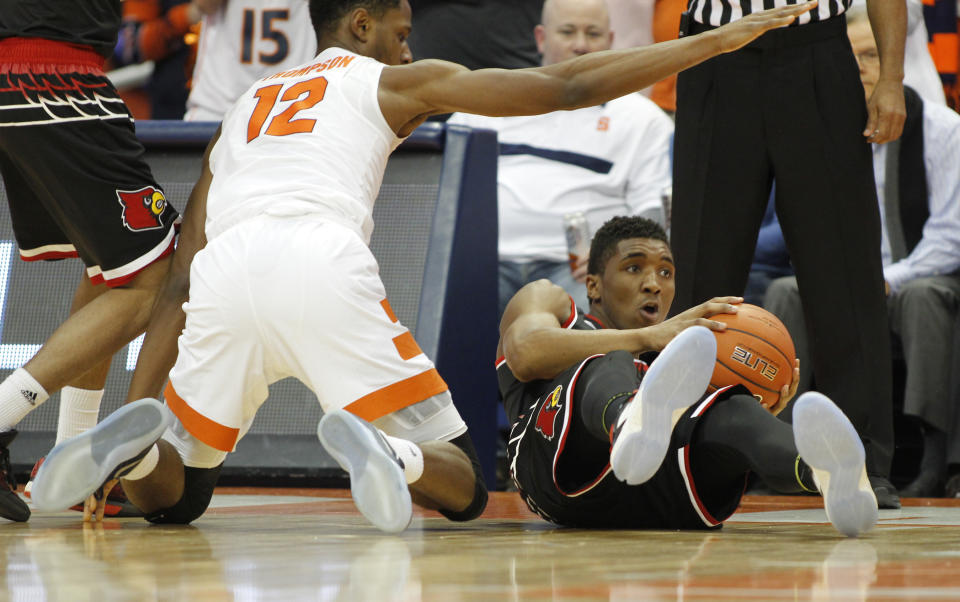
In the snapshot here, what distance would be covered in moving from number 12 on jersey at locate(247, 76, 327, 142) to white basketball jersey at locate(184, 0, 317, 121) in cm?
318

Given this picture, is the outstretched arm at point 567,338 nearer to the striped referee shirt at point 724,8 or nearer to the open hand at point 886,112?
the open hand at point 886,112

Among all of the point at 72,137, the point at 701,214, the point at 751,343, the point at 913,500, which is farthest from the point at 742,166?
the point at 72,137

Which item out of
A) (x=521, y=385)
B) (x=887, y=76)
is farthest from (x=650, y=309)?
(x=887, y=76)

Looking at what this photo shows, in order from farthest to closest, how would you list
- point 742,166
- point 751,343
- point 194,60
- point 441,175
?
1. point 194,60
2. point 441,175
3. point 742,166
4. point 751,343

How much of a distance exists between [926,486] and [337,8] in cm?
308

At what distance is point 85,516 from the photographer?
3082mm

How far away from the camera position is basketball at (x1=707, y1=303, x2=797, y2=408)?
301cm

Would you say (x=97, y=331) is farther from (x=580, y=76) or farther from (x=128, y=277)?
(x=580, y=76)

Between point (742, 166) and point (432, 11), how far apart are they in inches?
Result: 108

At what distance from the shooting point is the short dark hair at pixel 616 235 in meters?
3.72

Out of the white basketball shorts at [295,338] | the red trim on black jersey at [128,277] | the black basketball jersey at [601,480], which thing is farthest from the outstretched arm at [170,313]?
the black basketball jersey at [601,480]

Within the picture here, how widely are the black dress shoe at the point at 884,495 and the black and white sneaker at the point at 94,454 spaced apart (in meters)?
2.17

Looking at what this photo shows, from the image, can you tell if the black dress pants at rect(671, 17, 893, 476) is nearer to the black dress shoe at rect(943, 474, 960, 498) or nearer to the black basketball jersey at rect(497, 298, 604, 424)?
the black basketball jersey at rect(497, 298, 604, 424)

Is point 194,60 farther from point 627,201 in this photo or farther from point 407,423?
point 407,423
